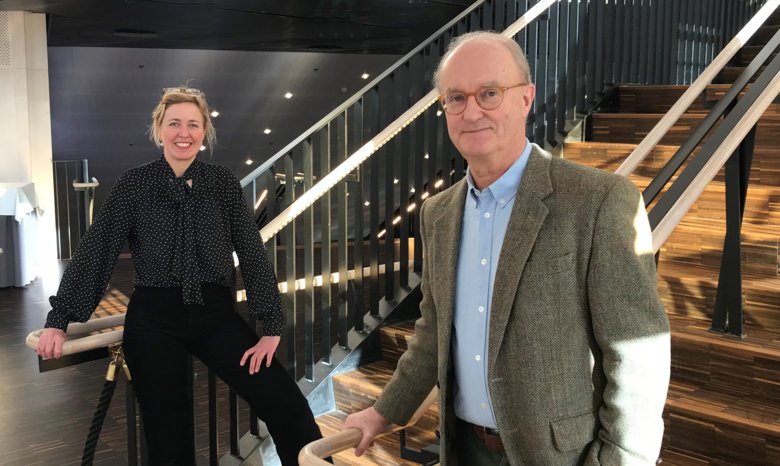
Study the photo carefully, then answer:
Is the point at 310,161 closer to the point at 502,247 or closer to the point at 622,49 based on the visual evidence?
the point at 502,247

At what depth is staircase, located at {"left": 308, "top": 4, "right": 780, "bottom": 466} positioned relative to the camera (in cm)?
277

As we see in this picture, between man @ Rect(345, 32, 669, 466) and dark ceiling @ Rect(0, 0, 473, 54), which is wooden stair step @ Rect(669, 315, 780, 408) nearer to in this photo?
man @ Rect(345, 32, 669, 466)

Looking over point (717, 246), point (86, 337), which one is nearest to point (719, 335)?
point (717, 246)

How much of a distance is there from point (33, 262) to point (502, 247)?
860cm

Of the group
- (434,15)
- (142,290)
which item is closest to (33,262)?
(434,15)

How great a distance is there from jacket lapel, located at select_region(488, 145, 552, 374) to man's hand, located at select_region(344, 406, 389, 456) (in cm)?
37

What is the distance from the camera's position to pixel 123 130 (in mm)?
14320

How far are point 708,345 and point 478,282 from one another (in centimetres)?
189

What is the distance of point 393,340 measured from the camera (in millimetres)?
4082

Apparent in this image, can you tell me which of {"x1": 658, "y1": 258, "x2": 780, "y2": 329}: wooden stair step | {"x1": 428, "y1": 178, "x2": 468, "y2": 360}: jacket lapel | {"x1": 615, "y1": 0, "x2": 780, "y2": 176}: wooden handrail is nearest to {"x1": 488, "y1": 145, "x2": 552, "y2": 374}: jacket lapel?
{"x1": 428, "y1": 178, "x2": 468, "y2": 360}: jacket lapel

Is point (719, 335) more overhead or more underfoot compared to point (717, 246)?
more underfoot

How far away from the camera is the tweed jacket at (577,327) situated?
1.37m

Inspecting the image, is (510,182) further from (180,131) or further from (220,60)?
(220,60)

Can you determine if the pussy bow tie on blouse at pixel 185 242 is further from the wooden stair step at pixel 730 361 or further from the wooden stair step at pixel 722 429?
the wooden stair step at pixel 730 361
